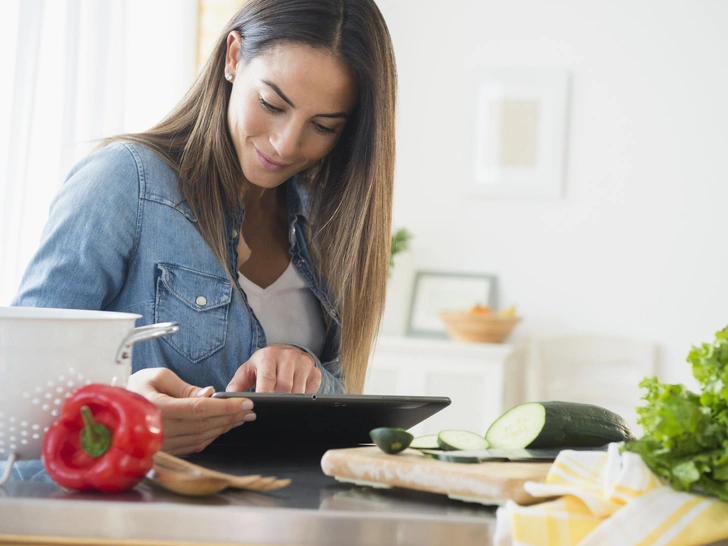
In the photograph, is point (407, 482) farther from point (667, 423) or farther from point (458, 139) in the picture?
point (458, 139)

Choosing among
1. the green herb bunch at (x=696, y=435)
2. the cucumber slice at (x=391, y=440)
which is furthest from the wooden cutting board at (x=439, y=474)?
the green herb bunch at (x=696, y=435)

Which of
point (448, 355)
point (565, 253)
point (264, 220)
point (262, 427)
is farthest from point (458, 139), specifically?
point (262, 427)

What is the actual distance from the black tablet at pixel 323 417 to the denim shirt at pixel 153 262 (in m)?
0.38

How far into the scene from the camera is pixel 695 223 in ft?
13.8

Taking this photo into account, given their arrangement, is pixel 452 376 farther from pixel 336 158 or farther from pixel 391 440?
pixel 391 440

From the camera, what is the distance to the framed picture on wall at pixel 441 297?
14.5ft

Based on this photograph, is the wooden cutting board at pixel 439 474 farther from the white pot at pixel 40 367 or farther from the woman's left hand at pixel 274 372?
the woman's left hand at pixel 274 372

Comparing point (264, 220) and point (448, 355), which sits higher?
point (264, 220)

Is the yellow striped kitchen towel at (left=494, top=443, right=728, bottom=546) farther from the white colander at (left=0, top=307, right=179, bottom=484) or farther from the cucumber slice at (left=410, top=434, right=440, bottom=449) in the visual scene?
the white colander at (left=0, top=307, right=179, bottom=484)

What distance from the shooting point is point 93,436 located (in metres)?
0.78

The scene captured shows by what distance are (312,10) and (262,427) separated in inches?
32.1

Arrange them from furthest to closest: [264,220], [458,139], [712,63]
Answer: [458,139] → [712,63] → [264,220]

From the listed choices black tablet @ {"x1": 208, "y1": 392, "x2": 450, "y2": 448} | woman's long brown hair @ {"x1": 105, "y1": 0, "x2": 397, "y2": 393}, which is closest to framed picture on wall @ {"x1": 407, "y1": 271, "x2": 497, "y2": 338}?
woman's long brown hair @ {"x1": 105, "y1": 0, "x2": 397, "y2": 393}

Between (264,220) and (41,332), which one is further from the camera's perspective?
(264,220)
